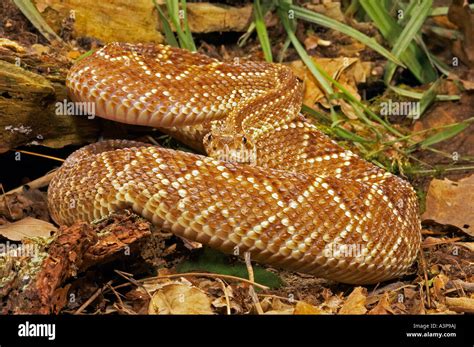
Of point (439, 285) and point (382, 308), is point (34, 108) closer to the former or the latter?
point (382, 308)

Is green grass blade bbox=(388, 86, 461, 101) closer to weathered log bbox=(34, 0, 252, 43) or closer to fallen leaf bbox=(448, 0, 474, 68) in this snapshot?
fallen leaf bbox=(448, 0, 474, 68)

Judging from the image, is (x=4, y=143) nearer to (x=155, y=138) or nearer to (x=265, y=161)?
(x=155, y=138)

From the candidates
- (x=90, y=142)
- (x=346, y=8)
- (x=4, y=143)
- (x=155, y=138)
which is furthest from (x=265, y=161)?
(x=346, y=8)

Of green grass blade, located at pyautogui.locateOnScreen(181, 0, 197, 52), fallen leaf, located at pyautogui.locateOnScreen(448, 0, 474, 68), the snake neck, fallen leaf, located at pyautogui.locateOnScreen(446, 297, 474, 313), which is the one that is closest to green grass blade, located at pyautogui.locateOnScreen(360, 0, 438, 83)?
fallen leaf, located at pyautogui.locateOnScreen(448, 0, 474, 68)

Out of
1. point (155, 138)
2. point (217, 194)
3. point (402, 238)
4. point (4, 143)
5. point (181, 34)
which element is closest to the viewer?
point (217, 194)
